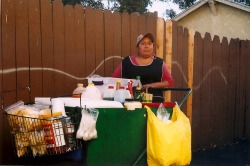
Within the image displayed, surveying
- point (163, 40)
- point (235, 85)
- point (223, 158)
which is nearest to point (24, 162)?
point (163, 40)

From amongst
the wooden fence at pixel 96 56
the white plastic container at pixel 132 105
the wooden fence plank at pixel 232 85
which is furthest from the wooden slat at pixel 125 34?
the wooden fence plank at pixel 232 85

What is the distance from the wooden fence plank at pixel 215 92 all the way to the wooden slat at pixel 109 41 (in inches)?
124

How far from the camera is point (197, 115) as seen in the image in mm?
7637

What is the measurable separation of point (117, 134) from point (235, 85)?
241 inches

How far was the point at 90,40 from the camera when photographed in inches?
207

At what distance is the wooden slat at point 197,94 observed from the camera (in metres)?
7.50

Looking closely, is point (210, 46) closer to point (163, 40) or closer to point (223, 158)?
point (163, 40)

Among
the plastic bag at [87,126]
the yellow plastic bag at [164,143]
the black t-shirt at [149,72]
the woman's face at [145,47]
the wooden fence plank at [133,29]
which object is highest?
the wooden fence plank at [133,29]

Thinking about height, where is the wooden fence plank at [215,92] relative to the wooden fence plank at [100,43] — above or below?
below

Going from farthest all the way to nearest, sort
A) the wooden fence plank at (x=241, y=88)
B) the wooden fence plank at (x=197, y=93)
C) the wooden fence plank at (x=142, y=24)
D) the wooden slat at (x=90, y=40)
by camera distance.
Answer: the wooden fence plank at (x=241, y=88) → the wooden fence plank at (x=197, y=93) → the wooden fence plank at (x=142, y=24) → the wooden slat at (x=90, y=40)

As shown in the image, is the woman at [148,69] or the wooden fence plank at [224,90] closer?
the woman at [148,69]

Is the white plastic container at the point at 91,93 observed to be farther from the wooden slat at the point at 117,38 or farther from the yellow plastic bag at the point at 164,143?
the wooden slat at the point at 117,38

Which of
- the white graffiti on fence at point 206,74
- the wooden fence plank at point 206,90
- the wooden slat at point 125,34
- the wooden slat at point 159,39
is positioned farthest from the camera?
the wooden fence plank at point 206,90

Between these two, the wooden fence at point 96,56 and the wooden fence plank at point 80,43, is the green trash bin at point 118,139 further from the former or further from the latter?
the wooden fence plank at point 80,43
